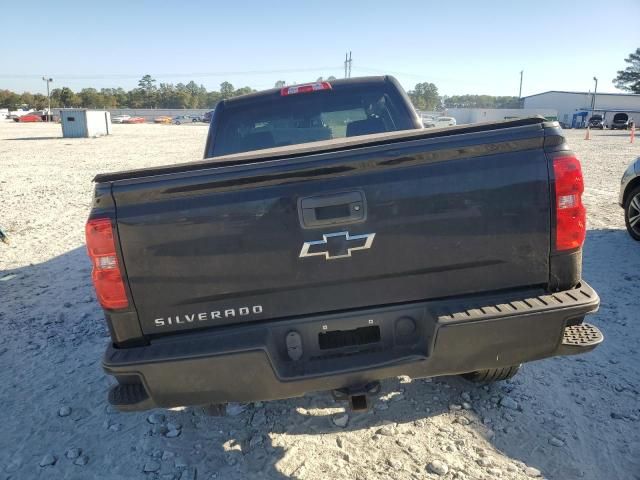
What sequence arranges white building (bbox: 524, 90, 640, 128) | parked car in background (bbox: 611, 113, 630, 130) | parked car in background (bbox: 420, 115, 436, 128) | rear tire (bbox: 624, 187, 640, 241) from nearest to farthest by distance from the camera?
parked car in background (bbox: 420, 115, 436, 128) < rear tire (bbox: 624, 187, 640, 241) < parked car in background (bbox: 611, 113, 630, 130) < white building (bbox: 524, 90, 640, 128)

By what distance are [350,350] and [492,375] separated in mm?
1264

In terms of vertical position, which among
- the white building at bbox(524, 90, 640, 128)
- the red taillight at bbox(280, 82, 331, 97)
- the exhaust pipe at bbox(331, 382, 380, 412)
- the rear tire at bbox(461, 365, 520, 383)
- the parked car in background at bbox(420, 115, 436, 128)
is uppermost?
the white building at bbox(524, 90, 640, 128)

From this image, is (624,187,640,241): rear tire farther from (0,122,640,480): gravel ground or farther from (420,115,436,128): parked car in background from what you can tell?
(420,115,436,128): parked car in background

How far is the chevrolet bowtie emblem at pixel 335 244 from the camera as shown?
7.16 feet

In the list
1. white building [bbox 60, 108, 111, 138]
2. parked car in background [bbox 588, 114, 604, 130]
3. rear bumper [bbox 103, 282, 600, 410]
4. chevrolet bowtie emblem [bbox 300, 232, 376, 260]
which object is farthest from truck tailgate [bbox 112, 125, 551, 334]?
parked car in background [bbox 588, 114, 604, 130]

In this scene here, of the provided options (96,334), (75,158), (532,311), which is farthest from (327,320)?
(75,158)

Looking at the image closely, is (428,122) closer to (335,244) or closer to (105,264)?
(335,244)

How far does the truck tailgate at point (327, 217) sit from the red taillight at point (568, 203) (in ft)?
0.20

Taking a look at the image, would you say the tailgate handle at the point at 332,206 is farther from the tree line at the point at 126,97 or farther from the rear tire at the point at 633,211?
the tree line at the point at 126,97

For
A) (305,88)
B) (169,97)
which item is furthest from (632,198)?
(169,97)

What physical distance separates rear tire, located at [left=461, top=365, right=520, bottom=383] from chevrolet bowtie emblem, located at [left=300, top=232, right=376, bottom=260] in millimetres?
1413

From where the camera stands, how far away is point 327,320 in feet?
7.47

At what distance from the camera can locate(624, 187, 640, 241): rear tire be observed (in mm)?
6195

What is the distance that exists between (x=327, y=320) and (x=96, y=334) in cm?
306
